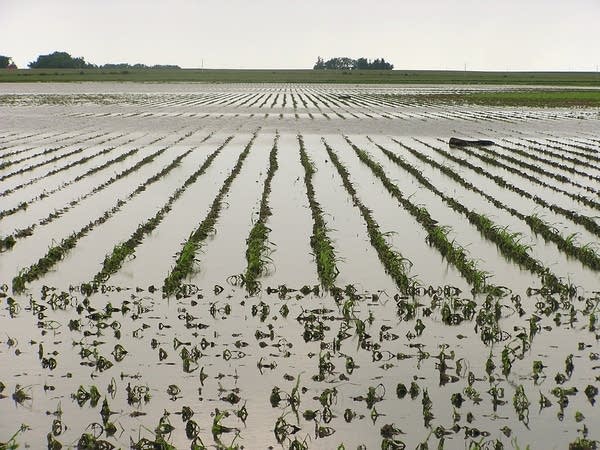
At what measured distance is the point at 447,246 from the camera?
10500 millimetres

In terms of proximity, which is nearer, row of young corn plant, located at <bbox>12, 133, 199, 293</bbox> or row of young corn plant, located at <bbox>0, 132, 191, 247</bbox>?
row of young corn plant, located at <bbox>12, 133, 199, 293</bbox>

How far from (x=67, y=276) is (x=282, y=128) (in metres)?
21.1

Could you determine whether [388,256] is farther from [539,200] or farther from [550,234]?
[539,200]

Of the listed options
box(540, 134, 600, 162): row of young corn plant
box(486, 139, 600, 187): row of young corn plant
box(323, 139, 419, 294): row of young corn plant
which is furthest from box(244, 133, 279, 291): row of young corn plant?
box(540, 134, 600, 162): row of young corn plant

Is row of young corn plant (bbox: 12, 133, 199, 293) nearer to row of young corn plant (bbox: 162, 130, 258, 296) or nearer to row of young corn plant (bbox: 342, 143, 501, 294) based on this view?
row of young corn plant (bbox: 162, 130, 258, 296)

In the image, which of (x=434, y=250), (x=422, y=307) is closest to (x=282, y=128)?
(x=434, y=250)

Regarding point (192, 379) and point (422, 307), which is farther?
point (422, 307)

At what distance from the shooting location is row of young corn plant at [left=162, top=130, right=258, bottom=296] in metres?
8.77

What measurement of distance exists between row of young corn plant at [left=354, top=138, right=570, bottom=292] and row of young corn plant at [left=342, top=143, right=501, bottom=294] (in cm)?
57

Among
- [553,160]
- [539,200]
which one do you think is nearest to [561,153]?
[553,160]

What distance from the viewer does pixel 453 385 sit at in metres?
6.20

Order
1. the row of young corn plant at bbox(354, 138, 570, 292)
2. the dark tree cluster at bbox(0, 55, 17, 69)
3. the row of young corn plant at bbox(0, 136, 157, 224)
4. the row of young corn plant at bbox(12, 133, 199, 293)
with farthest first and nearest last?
1. the dark tree cluster at bbox(0, 55, 17, 69)
2. the row of young corn plant at bbox(0, 136, 157, 224)
3. the row of young corn plant at bbox(354, 138, 570, 292)
4. the row of young corn plant at bbox(12, 133, 199, 293)

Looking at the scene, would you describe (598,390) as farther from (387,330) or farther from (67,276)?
(67,276)

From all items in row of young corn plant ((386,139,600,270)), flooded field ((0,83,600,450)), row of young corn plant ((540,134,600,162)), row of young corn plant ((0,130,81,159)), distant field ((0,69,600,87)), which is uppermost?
row of young corn plant ((386,139,600,270))
